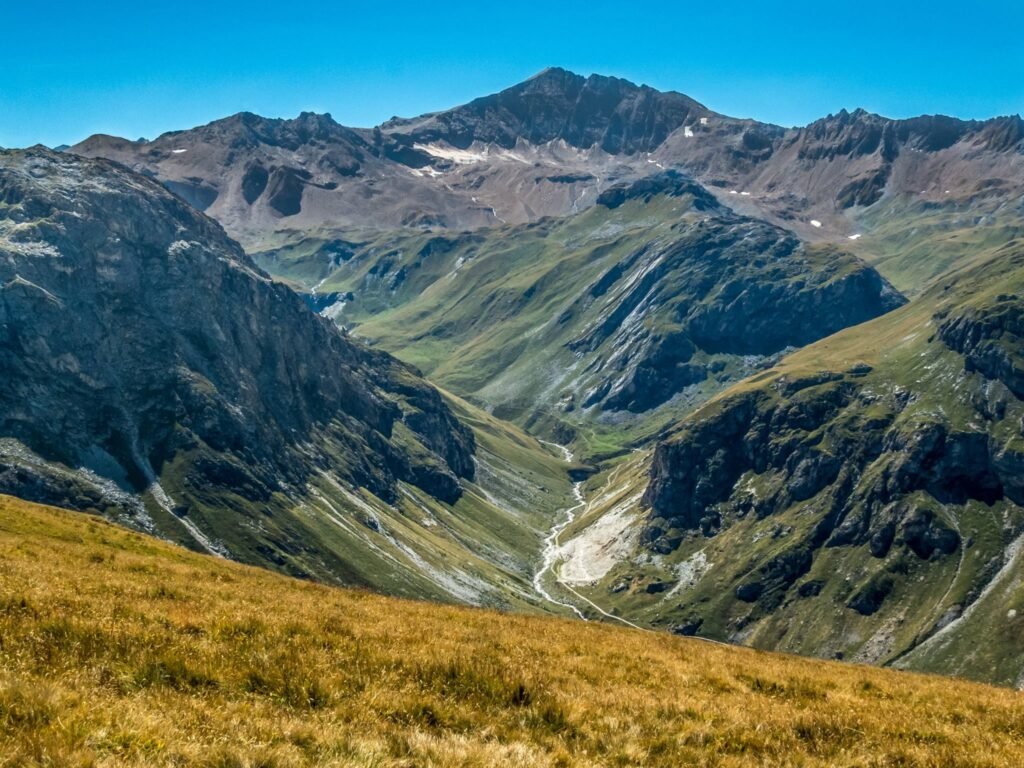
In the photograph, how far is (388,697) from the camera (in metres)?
15.9

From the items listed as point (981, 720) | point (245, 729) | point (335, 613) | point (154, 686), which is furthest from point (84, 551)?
point (981, 720)

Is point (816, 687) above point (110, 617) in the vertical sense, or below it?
below

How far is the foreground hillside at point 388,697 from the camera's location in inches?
505

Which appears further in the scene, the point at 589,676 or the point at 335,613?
the point at 335,613

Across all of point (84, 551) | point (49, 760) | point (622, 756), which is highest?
point (49, 760)

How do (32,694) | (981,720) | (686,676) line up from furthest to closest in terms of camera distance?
(686,676), (981,720), (32,694)

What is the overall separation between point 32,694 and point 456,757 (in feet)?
21.6

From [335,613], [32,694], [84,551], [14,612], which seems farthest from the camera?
[84,551]

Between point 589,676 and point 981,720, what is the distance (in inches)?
383

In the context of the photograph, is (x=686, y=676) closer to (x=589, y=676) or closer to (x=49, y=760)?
(x=589, y=676)

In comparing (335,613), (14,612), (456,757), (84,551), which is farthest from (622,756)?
(84,551)

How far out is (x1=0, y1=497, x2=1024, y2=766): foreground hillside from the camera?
12.8 metres

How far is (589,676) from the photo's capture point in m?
20.6

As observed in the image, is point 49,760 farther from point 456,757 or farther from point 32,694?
point 456,757
